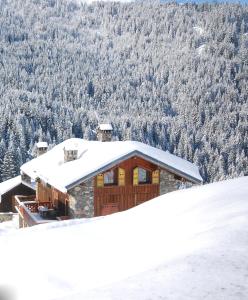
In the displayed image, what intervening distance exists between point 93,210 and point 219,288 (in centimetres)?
1842

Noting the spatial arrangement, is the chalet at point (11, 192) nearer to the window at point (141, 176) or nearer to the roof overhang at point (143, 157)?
the window at point (141, 176)

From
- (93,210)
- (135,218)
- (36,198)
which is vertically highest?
(135,218)

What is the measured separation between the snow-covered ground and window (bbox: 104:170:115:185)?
12.5m

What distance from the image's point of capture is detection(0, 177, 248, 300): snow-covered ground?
4707 millimetres

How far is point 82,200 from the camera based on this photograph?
22.7 m

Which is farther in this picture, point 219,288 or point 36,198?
point 36,198

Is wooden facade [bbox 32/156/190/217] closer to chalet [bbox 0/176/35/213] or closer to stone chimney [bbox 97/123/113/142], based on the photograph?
stone chimney [bbox 97/123/113/142]

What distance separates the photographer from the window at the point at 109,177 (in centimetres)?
2367

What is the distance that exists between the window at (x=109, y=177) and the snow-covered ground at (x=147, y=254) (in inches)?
494

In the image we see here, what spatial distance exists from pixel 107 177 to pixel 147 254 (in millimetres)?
16954

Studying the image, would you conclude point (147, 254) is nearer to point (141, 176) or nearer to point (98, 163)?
point (98, 163)

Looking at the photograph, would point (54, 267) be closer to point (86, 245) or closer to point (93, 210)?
point (86, 245)

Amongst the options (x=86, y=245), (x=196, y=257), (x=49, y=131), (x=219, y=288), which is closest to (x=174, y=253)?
(x=196, y=257)

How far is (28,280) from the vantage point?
680 centimetres
